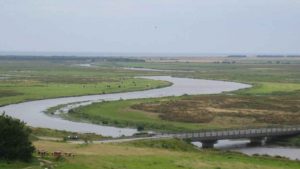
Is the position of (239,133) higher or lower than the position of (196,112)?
higher

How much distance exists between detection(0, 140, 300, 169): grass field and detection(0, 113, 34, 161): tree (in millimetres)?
1165

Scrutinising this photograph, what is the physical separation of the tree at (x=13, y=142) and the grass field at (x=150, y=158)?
1165 mm

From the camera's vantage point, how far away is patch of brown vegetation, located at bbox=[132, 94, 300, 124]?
7944 centimetres

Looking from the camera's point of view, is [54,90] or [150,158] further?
[54,90]

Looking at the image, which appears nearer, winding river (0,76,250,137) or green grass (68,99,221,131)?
winding river (0,76,250,137)

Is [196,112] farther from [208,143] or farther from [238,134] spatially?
[208,143]

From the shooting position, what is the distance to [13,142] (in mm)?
39062

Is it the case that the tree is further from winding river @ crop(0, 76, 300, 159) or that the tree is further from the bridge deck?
winding river @ crop(0, 76, 300, 159)

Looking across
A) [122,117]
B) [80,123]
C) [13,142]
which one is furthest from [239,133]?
[13,142]

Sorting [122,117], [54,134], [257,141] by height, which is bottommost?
[257,141]

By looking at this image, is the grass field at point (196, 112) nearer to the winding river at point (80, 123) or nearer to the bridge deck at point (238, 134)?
the winding river at point (80, 123)

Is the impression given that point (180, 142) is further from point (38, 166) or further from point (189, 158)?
point (38, 166)

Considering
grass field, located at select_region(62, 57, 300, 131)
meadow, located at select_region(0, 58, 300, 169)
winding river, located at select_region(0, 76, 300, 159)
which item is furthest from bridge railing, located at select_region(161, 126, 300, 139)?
grass field, located at select_region(62, 57, 300, 131)

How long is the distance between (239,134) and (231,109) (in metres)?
27.0
